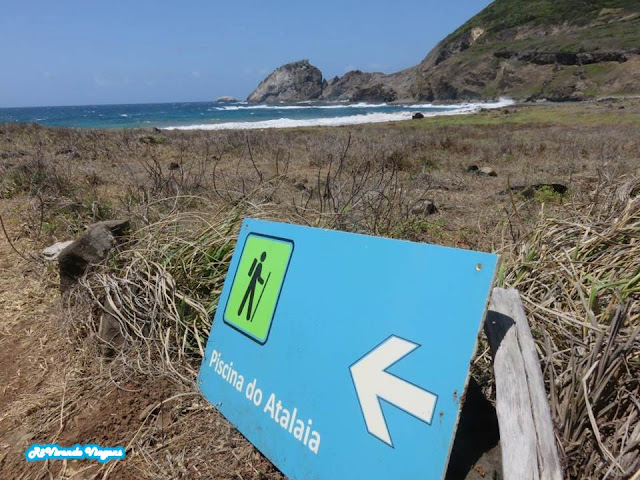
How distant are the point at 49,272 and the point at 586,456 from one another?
350cm

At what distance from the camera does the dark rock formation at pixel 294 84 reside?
12469 cm

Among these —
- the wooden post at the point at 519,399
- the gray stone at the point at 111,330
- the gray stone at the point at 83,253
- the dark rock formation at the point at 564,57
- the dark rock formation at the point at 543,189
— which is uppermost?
the dark rock formation at the point at 564,57

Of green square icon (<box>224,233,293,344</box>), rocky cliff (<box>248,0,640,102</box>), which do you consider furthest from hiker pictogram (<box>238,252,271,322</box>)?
rocky cliff (<box>248,0,640,102</box>)

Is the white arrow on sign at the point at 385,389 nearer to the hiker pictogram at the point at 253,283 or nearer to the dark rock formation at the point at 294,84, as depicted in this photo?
the hiker pictogram at the point at 253,283

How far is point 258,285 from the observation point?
1776 mm

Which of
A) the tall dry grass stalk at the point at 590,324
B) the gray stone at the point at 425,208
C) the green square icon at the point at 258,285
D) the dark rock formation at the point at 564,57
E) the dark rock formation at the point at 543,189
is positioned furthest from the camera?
the dark rock formation at the point at 564,57

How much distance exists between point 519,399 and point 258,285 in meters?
0.99

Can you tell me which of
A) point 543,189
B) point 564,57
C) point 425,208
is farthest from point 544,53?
point 425,208

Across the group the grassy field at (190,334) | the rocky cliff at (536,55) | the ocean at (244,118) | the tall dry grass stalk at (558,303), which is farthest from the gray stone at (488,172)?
the rocky cliff at (536,55)

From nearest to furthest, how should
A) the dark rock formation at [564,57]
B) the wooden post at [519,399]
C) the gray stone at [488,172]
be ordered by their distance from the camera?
the wooden post at [519,399] → the gray stone at [488,172] → the dark rock formation at [564,57]

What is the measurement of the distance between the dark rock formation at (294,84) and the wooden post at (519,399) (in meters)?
127

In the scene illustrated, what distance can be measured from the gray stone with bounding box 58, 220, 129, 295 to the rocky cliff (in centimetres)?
6110

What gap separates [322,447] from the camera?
1.31 m

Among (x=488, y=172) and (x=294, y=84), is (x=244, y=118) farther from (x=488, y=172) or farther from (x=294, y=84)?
(x=294, y=84)
